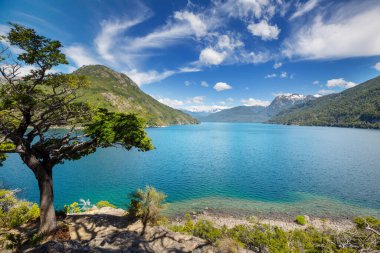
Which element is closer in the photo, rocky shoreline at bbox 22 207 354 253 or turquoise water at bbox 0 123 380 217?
rocky shoreline at bbox 22 207 354 253

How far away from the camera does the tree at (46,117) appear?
41.9 feet

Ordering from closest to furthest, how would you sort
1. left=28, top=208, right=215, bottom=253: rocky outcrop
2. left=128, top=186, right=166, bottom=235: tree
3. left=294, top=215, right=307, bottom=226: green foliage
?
left=28, top=208, right=215, bottom=253: rocky outcrop → left=128, top=186, right=166, bottom=235: tree → left=294, top=215, right=307, bottom=226: green foliage

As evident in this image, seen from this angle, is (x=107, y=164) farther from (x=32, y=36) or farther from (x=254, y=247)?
(x=32, y=36)

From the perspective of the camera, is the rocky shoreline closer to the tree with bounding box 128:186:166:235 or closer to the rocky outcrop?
the rocky outcrop

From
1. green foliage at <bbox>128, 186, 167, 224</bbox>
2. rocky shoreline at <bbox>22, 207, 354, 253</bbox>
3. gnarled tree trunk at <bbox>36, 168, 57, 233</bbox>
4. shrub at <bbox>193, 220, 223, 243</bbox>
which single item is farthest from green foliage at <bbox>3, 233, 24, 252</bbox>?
shrub at <bbox>193, 220, 223, 243</bbox>

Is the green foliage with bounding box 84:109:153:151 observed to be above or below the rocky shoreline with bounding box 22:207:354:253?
above

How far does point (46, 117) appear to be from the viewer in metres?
15.5

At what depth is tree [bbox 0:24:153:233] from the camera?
12.8 m

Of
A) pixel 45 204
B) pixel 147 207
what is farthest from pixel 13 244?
pixel 147 207

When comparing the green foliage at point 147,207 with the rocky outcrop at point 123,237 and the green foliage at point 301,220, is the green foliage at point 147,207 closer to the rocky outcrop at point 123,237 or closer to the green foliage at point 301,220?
the rocky outcrop at point 123,237

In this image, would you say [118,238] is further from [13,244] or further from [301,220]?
[301,220]

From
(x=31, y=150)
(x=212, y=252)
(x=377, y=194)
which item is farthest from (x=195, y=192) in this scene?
(x=377, y=194)

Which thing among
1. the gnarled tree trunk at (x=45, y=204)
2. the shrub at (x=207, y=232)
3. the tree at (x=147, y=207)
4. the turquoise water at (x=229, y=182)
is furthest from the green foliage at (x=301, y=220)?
the gnarled tree trunk at (x=45, y=204)

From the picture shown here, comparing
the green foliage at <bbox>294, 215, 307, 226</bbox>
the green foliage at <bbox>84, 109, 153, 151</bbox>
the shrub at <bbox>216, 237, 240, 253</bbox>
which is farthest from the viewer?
the green foliage at <bbox>294, 215, 307, 226</bbox>
